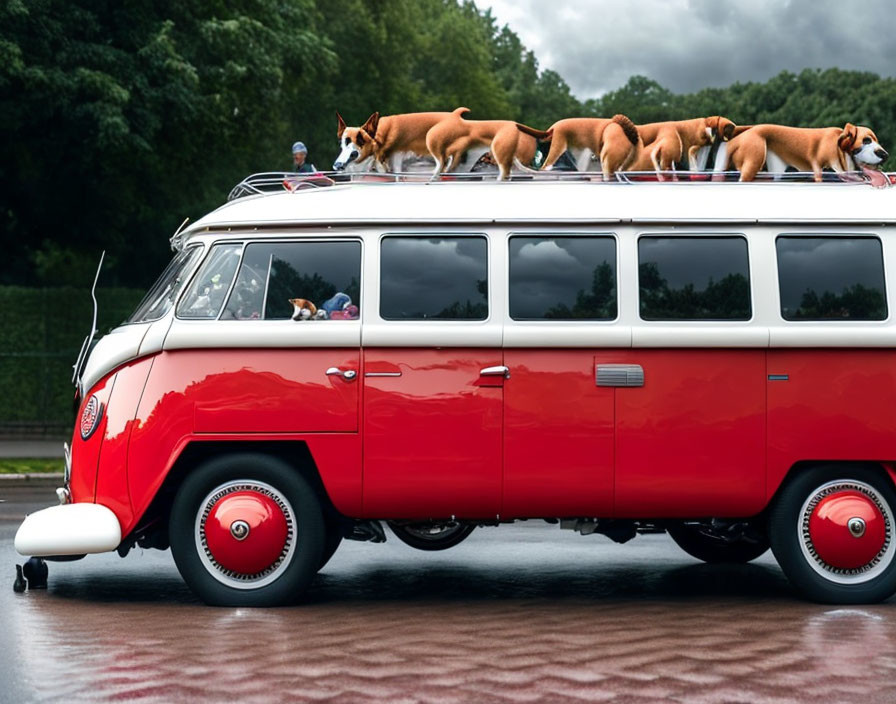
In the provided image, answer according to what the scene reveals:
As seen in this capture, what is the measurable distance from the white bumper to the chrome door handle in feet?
5.28

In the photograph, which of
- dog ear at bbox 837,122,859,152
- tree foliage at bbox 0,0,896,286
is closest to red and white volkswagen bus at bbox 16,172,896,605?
dog ear at bbox 837,122,859,152

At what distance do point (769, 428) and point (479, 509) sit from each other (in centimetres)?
187

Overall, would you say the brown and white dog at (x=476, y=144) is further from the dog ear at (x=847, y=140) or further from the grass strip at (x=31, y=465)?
the grass strip at (x=31, y=465)

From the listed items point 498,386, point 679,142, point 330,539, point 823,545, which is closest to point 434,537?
point 330,539

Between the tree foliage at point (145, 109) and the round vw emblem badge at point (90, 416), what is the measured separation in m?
14.8

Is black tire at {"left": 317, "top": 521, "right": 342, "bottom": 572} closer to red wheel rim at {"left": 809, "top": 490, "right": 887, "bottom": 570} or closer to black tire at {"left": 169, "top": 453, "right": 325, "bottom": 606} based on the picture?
black tire at {"left": 169, "top": 453, "right": 325, "bottom": 606}

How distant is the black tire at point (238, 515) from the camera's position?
866cm

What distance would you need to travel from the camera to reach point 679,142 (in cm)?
973

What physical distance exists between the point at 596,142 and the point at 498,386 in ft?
6.72

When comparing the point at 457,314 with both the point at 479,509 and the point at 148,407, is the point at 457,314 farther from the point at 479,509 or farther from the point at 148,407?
the point at 148,407

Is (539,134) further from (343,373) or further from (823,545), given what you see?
(823,545)

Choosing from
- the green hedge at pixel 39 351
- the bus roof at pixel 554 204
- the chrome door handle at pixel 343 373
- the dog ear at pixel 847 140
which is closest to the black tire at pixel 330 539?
the chrome door handle at pixel 343 373

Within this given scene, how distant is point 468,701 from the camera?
6215 millimetres

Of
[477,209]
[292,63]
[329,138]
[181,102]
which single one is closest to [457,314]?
[477,209]
